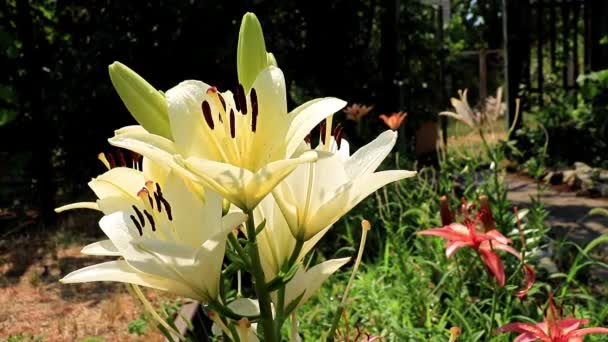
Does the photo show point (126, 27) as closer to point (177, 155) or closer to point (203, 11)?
point (203, 11)

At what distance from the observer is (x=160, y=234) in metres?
0.74

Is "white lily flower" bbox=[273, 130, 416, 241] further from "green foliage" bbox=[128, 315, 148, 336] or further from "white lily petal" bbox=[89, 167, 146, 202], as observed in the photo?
"green foliage" bbox=[128, 315, 148, 336]

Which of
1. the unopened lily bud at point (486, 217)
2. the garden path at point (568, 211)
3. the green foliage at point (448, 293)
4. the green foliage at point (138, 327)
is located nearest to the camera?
the unopened lily bud at point (486, 217)

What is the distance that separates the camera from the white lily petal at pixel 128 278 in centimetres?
69

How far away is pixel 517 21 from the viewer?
8.08 meters

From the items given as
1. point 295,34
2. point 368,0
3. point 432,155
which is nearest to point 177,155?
point 295,34

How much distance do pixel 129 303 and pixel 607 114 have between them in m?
5.92

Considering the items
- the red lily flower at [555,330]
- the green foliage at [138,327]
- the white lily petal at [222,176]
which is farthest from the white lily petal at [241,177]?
the green foliage at [138,327]

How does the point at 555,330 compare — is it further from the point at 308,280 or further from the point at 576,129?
the point at 576,129

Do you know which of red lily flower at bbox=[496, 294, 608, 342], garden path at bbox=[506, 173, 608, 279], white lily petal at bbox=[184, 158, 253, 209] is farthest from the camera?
garden path at bbox=[506, 173, 608, 279]

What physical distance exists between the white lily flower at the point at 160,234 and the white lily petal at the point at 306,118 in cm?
9

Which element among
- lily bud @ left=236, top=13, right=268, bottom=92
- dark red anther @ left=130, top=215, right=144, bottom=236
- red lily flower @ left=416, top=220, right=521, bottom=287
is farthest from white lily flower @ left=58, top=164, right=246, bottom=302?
red lily flower @ left=416, top=220, right=521, bottom=287

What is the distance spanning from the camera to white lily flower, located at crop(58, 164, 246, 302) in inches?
26.1

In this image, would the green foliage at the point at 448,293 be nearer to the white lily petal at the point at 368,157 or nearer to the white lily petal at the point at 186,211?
the white lily petal at the point at 368,157
